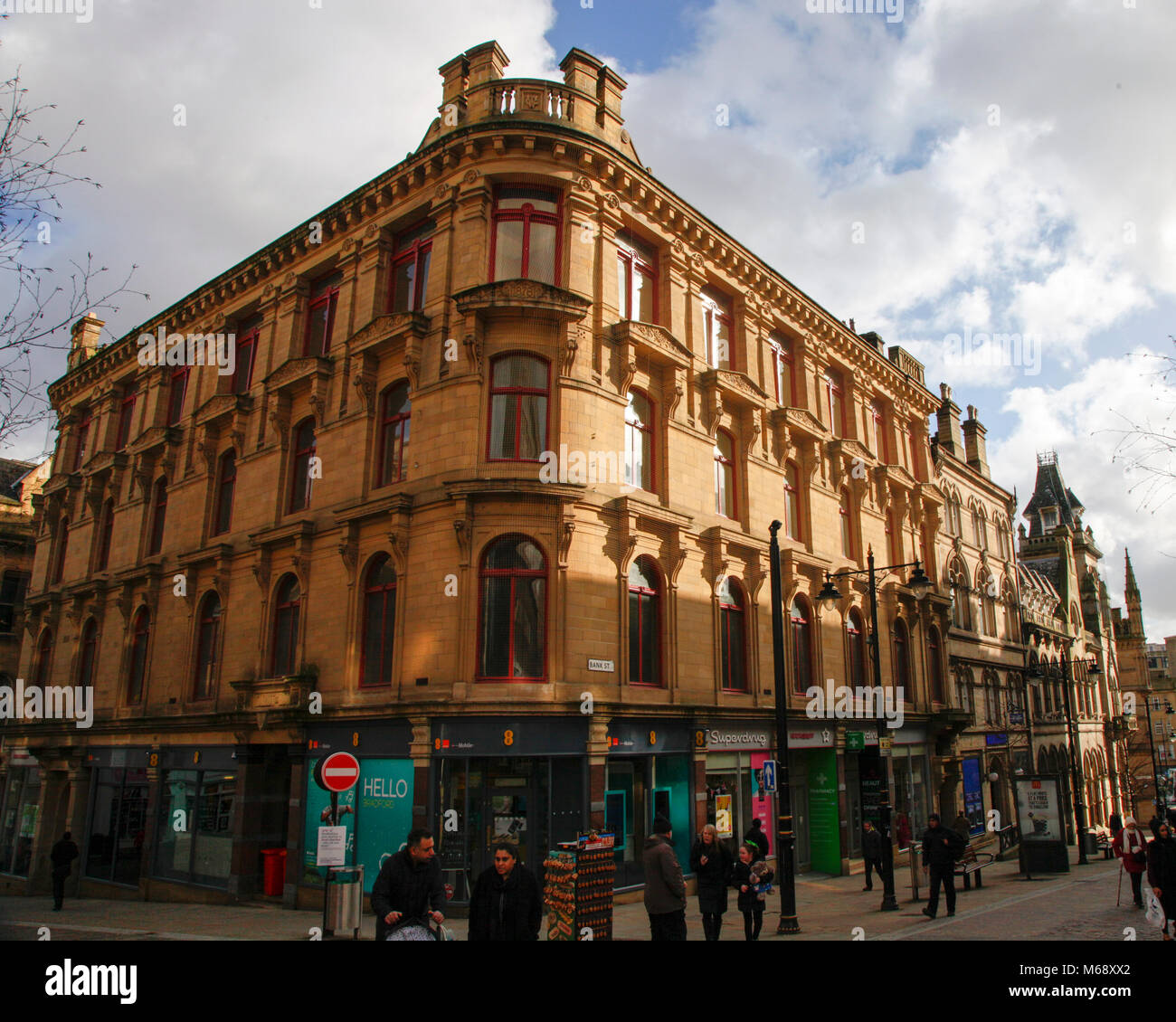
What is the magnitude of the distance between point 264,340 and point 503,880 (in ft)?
70.4

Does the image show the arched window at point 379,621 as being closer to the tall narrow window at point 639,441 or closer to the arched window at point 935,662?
the tall narrow window at point 639,441

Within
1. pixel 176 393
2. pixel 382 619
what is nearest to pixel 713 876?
pixel 382 619

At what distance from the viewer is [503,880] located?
307 inches

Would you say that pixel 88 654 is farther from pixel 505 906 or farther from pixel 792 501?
pixel 505 906

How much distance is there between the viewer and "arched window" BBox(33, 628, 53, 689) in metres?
32.2

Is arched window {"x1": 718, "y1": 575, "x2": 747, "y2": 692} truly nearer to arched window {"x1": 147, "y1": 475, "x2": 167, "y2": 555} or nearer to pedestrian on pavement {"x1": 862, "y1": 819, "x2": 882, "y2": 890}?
pedestrian on pavement {"x1": 862, "y1": 819, "x2": 882, "y2": 890}

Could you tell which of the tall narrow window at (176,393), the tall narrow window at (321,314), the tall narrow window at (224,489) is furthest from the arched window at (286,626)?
the tall narrow window at (176,393)

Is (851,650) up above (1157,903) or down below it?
above

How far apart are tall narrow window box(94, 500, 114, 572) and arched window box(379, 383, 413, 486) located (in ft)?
51.9

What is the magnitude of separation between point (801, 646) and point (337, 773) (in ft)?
52.8

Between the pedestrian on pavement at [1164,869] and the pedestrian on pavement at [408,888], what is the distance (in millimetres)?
9954

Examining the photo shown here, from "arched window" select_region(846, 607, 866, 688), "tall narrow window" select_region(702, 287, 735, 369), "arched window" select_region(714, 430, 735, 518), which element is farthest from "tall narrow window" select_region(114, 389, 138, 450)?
"arched window" select_region(846, 607, 866, 688)
